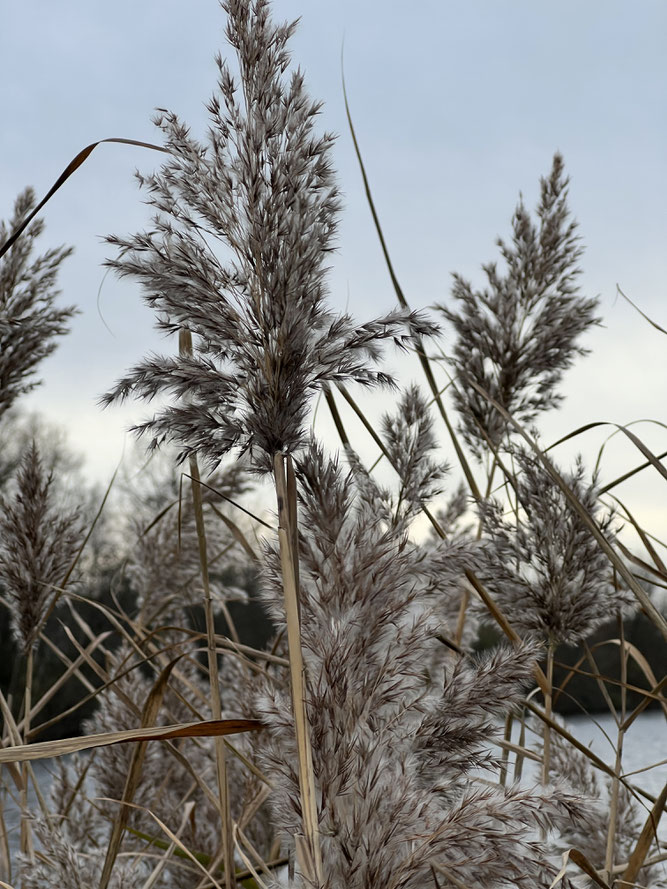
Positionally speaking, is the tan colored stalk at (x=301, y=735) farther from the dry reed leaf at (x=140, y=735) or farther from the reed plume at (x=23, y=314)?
the reed plume at (x=23, y=314)

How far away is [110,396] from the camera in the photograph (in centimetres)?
102

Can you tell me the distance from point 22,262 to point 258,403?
1.50 m

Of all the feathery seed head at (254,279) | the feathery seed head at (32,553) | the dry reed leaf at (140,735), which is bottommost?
the dry reed leaf at (140,735)

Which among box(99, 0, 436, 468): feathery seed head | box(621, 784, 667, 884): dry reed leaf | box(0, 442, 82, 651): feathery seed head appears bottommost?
box(621, 784, 667, 884): dry reed leaf

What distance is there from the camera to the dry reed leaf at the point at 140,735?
0.94 metres

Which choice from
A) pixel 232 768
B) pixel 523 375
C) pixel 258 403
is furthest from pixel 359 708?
pixel 232 768

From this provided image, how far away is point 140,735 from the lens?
935mm

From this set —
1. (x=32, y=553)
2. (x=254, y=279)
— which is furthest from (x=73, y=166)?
(x=32, y=553)

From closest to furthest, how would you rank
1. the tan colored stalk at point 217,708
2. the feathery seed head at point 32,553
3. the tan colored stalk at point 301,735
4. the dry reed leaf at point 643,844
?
the tan colored stalk at point 301,735 < the tan colored stalk at point 217,708 < the dry reed leaf at point 643,844 < the feathery seed head at point 32,553

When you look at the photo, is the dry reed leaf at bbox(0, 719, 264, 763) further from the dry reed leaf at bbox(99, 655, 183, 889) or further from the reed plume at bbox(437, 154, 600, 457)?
the reed plume at bbox(437, 154, 600, 457)

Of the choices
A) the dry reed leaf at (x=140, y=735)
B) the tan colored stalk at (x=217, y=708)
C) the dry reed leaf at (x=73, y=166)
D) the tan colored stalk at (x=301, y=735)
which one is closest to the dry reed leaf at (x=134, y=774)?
the tan colored stalk at (x=217, y=708)

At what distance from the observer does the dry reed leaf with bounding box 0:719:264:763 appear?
937 mm

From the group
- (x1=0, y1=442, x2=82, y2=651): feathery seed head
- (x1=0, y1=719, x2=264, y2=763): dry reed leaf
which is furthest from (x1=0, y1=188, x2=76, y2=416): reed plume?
(x1=0, y1=719, x2=264, y2=763): dry reed leaf

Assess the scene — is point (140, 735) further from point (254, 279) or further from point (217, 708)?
point (254, 279)
